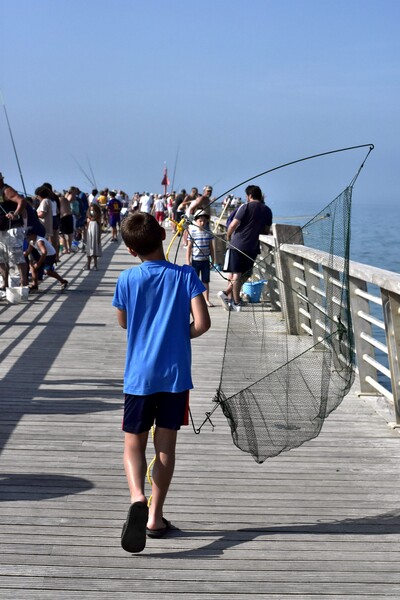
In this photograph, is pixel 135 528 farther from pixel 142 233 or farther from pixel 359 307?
pixel 359 307

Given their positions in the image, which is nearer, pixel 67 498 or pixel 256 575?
pixel 256 575

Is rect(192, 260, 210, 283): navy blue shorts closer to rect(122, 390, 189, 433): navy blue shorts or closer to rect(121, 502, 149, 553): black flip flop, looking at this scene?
rect(122, 390, 189, 433): navy blue shorts

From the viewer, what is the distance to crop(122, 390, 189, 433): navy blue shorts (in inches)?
176

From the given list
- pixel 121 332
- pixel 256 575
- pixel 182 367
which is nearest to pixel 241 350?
pixel 182 367

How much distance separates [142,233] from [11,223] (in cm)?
946

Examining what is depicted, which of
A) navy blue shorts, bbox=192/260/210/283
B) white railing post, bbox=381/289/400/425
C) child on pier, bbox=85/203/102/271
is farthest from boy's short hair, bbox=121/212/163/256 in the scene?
child on pier, bbox=85/203/102/271

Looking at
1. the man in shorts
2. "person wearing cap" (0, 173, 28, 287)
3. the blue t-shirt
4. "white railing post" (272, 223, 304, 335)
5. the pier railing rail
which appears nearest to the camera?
the blue t-shirt

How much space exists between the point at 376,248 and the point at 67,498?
72.6 meters

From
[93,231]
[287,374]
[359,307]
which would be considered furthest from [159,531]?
[93,231]

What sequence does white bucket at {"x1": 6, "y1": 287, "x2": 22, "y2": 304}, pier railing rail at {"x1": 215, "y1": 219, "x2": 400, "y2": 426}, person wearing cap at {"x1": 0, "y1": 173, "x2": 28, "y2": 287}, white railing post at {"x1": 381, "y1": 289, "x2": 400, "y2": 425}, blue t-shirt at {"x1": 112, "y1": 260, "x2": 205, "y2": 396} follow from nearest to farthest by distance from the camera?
1. blue t-shirt at {"x1": 112, "y1": 260, "x2": 205, "y2": 396}
2. pier railing rail at {"x1": 215, "y1": 219, "x2": 400, "y2": 426}
3. white railing post at {"x1": 381, "y1": 289, "x2": 400, "y2": 425}
4. person wearing cap at {"x1": 0, "y1": 173, "x2": 28, "y2": 287}
5. white bucket at {"x1": 6, "y1": 287, "x2": 22, "y2": 304}

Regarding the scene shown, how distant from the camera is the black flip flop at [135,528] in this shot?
13.8 feet

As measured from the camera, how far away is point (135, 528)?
13.9ft

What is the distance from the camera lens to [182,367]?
446 centimetres

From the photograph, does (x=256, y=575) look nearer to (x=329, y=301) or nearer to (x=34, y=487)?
(x=34, y=487)
